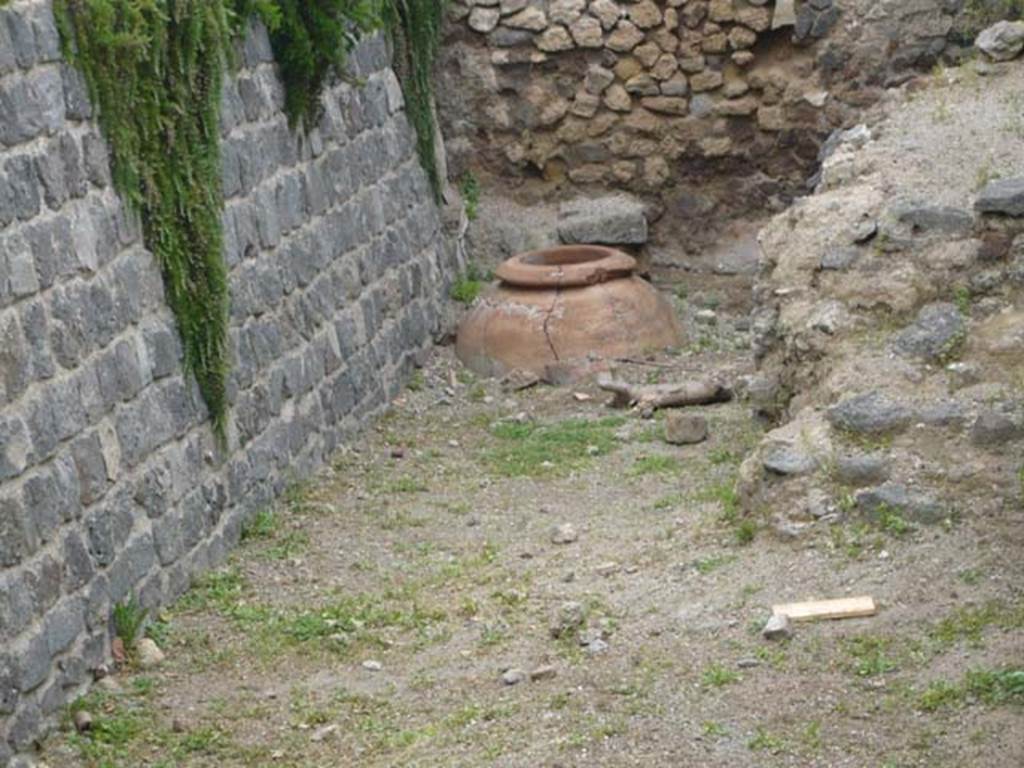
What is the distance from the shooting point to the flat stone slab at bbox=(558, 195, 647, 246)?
1149 centimetres

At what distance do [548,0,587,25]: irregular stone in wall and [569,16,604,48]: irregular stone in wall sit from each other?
0.11 ft

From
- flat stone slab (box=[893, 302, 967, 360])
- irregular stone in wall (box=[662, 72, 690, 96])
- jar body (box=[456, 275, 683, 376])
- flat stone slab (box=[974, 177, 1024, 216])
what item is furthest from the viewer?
irregular stone in wall (box=[662, 72, 690, 96])

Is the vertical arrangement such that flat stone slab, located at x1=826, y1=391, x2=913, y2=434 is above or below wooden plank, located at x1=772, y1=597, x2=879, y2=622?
above

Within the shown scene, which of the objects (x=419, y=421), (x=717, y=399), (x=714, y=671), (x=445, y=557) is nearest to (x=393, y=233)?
(x=419, y=421)

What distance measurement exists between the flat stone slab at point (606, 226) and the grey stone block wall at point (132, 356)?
1.93m

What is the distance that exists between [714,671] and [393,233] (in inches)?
195

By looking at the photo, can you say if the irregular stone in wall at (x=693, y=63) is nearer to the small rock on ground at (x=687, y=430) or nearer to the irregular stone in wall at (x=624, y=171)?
the irregular stone in wall at (x=624, y=171)

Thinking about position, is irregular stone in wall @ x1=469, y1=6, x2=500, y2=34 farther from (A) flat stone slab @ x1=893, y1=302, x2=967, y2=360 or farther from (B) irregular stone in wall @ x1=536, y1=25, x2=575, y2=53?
(A) flat stone slab @ x1=893, y1=302, x2=967, y2=360

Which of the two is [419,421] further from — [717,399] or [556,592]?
[556,592]

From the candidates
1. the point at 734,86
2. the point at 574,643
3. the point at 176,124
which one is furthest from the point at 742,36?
the point at 574,643

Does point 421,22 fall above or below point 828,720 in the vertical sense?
above

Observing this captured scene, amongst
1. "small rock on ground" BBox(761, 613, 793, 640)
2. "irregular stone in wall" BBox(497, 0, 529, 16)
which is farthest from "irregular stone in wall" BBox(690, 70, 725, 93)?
"small rock on ground" BBox(761, 613, 793, 640)

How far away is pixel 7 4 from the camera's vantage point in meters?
6.01

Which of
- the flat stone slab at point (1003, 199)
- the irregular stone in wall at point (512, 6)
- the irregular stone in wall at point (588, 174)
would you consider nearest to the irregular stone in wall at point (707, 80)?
the irregular stone in wall at point (588, 174)
